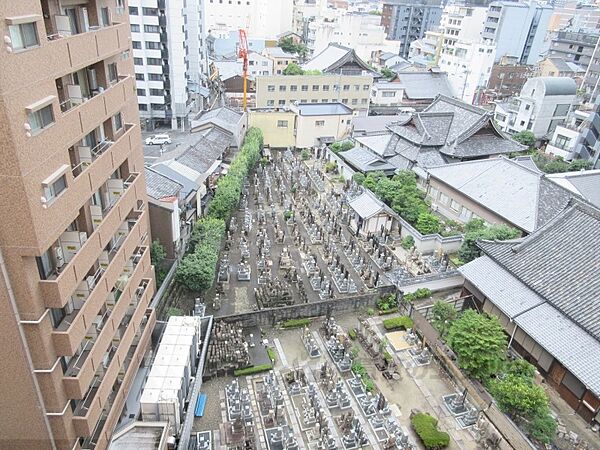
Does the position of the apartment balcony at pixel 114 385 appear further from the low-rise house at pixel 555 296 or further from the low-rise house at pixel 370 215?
the low-rise house at pixel 370 215

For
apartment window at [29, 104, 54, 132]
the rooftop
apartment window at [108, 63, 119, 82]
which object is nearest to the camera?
apartment window at [29, 104, 54, 132]

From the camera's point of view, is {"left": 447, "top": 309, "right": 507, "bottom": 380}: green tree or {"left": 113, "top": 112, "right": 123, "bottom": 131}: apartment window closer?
{"left": 113, "top": 112, "right": 123, "bottom": 131}: apartment window

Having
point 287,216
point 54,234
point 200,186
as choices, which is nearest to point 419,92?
point 287,216

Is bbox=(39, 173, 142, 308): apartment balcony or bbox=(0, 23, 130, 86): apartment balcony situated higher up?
bbox=(0, 23, 130, 86): apartment balcony

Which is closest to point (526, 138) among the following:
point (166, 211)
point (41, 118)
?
point (166, 211)

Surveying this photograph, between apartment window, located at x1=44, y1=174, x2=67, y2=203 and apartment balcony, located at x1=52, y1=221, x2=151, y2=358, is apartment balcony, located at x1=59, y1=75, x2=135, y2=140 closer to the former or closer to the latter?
apartment window, located at x1=44, y1=174, x2=67, y2=203

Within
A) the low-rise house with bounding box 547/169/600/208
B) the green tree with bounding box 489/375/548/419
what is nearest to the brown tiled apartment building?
the green tree with bounding box 489/375/548/419
